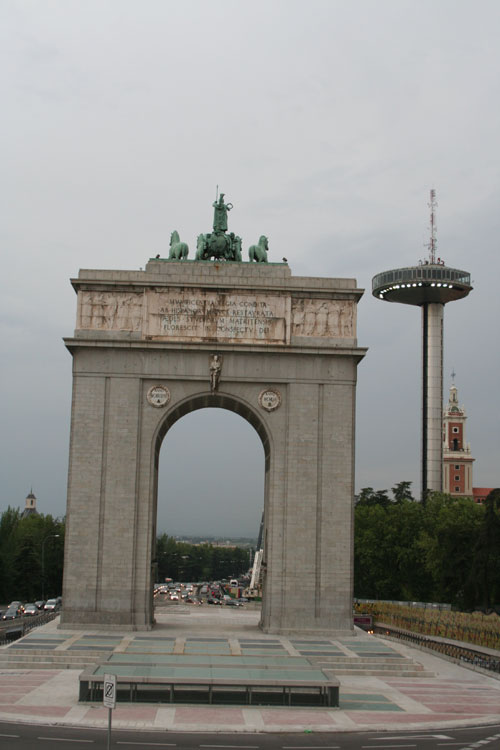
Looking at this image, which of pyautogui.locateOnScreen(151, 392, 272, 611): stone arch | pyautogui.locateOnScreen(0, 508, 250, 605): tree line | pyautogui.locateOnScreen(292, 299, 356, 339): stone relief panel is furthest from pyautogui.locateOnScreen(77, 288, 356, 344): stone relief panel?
pyautogui.locateOnScreen(0, 508, 250, 605): tree line

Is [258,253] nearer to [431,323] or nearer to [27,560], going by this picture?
[27,560]

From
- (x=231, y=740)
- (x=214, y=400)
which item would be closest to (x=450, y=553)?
(x=214, y=400)

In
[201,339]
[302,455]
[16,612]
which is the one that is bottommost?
[16,612]

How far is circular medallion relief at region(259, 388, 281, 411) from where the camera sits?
148ft

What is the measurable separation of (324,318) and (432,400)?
237 feet

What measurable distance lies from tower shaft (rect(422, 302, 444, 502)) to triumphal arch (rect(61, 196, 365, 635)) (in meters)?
71.6

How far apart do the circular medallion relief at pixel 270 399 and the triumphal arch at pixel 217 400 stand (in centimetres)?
5

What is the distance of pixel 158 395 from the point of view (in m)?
45.0

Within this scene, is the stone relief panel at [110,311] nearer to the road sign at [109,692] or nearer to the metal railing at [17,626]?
the metal railing at [17,626]

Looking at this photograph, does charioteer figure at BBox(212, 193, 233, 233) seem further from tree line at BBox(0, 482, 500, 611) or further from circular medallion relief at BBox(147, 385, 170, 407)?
tree line at BBox(0, 482, 500, 611)

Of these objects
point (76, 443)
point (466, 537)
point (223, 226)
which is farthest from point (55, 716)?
point (466, 537)

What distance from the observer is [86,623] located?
141 ft

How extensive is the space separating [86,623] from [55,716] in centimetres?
1636

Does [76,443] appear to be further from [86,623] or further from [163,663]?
[163,663]
